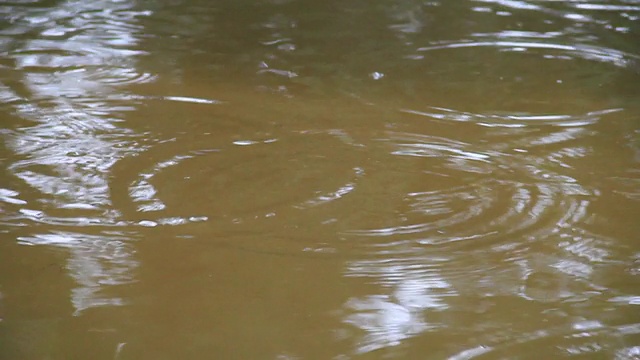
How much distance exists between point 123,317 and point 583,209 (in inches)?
28.3

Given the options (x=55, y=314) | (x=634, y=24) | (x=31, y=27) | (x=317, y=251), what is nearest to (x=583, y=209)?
(x=317, y=251)

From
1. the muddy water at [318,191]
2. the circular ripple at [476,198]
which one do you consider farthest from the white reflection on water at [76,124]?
the circular ripple at [476,198]

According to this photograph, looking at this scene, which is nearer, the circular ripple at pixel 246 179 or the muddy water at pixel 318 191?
the muddy water at pixel 318 191

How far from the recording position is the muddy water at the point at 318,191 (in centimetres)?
102

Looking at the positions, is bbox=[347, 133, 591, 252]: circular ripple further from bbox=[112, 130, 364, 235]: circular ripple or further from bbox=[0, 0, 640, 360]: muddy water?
bbox=[112, 130, 364, 235]: circular ripple

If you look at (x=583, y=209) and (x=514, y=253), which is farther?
(x=583, y=209)

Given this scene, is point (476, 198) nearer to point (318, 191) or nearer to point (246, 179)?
point (318, 191)

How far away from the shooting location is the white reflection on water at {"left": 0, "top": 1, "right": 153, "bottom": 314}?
1.15 meters

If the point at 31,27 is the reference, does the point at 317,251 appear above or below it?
below

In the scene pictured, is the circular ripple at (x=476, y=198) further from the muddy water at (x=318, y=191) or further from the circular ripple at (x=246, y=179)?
the circular ripple at (x=246, y=179)

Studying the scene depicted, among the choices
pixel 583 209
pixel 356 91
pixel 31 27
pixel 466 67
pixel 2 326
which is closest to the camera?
pixel 2 326

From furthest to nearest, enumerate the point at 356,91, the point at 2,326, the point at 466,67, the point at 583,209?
the point at 466,67 < the point at 356,91 < the point at 583,209 < the point at 2,326

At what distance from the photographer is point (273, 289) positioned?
108cm

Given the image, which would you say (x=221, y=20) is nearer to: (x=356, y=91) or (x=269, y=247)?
(x=356, y=91)
